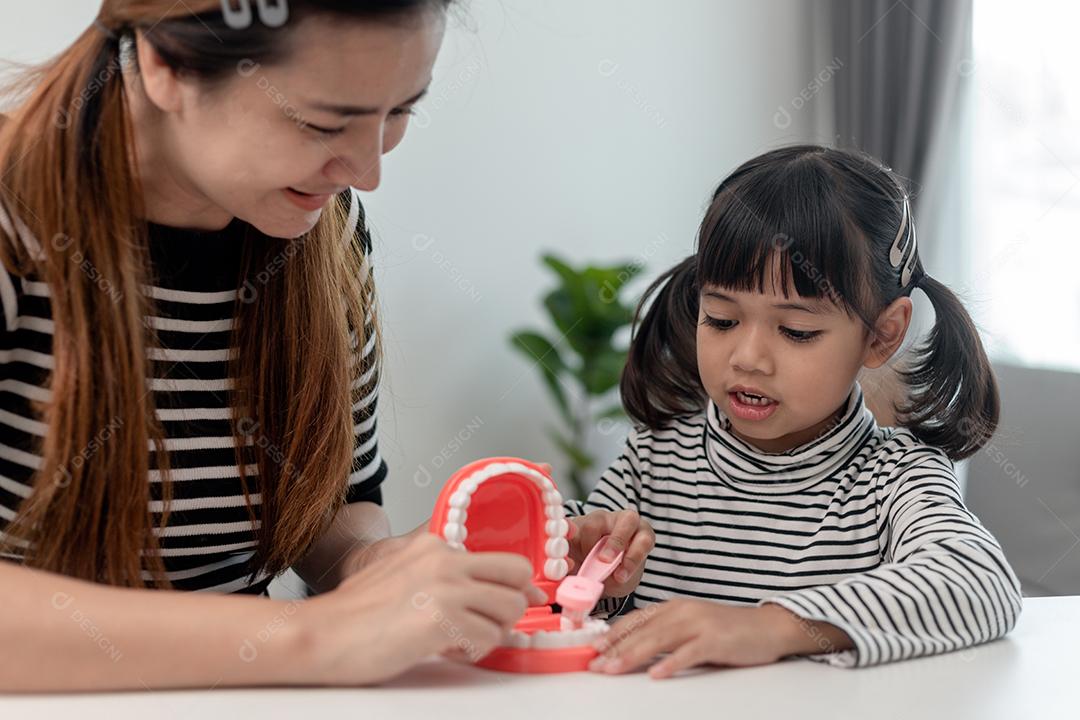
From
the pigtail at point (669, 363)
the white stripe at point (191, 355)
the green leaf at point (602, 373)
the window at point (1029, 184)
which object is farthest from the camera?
the green leaf at point (602, 373)

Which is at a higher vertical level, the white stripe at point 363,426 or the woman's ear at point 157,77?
the woman's ear at point 157,77

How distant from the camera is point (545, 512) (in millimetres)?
1029

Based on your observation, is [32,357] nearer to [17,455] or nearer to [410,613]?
[17,455]

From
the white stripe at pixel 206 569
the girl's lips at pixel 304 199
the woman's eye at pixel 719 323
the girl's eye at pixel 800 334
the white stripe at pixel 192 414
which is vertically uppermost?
the girl's lips at pixel 304 199

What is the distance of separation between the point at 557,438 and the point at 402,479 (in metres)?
0.50

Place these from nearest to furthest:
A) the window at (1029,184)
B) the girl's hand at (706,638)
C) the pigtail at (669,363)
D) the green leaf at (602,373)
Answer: the girl's hand at (706,638), the pigtail at (669,363), the window at (1029,184), the green leaf at (602,373)

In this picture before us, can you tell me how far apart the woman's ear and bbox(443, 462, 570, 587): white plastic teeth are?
430mm

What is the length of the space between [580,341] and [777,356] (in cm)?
218

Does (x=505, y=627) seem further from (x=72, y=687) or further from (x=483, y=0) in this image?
(x=483, y=0)

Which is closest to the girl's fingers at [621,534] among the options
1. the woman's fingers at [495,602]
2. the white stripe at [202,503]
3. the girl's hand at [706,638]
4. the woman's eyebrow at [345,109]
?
the girl's hand at [706,638]

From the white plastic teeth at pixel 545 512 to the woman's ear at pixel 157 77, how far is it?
1.41 ft

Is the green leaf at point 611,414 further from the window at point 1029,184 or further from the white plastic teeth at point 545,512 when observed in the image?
the white plastic teeth at point 545,512

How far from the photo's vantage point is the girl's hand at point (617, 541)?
45.2 inches

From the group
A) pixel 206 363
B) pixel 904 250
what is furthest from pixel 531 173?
pixel 206 363
